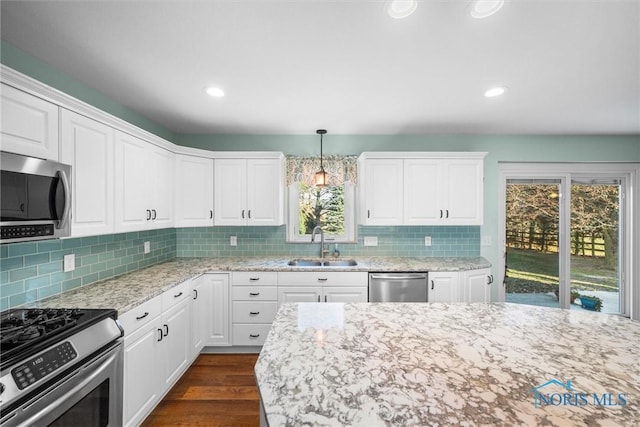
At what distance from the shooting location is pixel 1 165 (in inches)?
47.1

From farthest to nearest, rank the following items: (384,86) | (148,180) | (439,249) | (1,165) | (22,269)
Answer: (439,249), (148,180), (384,86), (22,269), (1,165)

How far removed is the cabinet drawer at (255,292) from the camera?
2836mm

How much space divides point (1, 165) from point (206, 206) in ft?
6.24

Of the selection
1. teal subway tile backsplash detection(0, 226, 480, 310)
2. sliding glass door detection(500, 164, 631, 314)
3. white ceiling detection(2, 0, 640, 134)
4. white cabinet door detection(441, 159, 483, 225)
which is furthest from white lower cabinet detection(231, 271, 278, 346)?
sliding glass door detection(500, 164, 631, 314)

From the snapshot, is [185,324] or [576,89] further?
[185,324]

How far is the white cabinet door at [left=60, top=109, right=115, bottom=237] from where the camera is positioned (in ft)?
5.32

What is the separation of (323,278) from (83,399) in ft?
6.43

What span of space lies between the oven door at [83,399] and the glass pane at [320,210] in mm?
2359

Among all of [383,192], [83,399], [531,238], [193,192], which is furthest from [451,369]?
[531,238]

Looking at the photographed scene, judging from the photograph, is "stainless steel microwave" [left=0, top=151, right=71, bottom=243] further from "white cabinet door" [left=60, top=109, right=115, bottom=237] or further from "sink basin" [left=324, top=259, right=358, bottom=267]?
"sink basin" [left=324, top=259, right=358, bottom=267]

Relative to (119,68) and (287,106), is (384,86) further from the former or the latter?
(119,68)

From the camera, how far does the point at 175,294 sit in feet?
7.41

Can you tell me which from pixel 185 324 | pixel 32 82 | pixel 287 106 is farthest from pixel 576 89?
pixel 185 324

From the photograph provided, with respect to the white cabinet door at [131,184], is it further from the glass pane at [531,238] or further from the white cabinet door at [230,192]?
the glass pane at [531,238]
